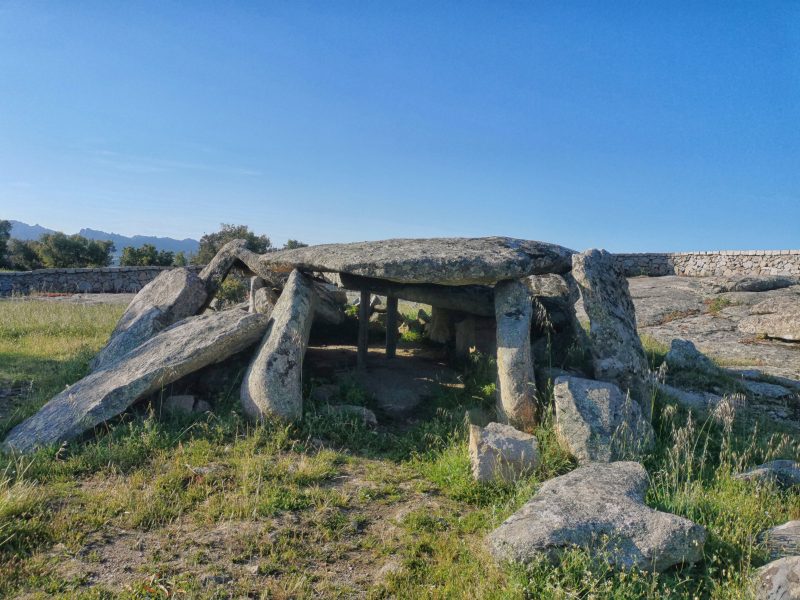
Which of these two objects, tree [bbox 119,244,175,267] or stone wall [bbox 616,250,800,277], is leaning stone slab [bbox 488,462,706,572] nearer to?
stone wall [bbox 616,250,800,277]

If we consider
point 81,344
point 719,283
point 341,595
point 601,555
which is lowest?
point 341,595

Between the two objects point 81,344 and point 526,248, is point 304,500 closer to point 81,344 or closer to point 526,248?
point 526,248

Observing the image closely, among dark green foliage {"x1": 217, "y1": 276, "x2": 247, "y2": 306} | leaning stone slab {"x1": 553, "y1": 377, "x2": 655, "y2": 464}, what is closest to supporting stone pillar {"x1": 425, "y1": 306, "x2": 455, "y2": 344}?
leaning stone slab {"x1": 553, "y1": 377, "x2": 655, "y2": 464}

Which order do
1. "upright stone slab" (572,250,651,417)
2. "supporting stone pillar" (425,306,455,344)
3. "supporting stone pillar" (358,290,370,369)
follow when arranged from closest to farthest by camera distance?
"upright stone slab" (572,250,651,417)
"supporting stone pillar" (358,290,370,369)
"supporting stone pillar" (425,306,455,344)

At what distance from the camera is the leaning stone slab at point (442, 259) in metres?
7.96

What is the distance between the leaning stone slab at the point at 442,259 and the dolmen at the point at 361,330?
0.02 metres

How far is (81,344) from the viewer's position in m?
12.7

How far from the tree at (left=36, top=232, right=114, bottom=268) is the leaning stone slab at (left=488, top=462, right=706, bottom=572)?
38737 millimetres

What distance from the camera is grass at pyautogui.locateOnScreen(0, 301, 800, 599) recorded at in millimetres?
4363

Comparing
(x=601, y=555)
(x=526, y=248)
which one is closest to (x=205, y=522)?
(x=601, y=555)

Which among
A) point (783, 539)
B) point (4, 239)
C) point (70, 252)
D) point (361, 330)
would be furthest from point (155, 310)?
point (4, 239)

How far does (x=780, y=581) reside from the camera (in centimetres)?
385

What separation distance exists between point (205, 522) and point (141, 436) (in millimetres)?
1940

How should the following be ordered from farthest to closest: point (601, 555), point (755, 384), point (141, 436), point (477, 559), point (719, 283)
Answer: point (719, 283)
point (755, 384)
point (141, 436)
point (477, 559)
point (601, 555)
